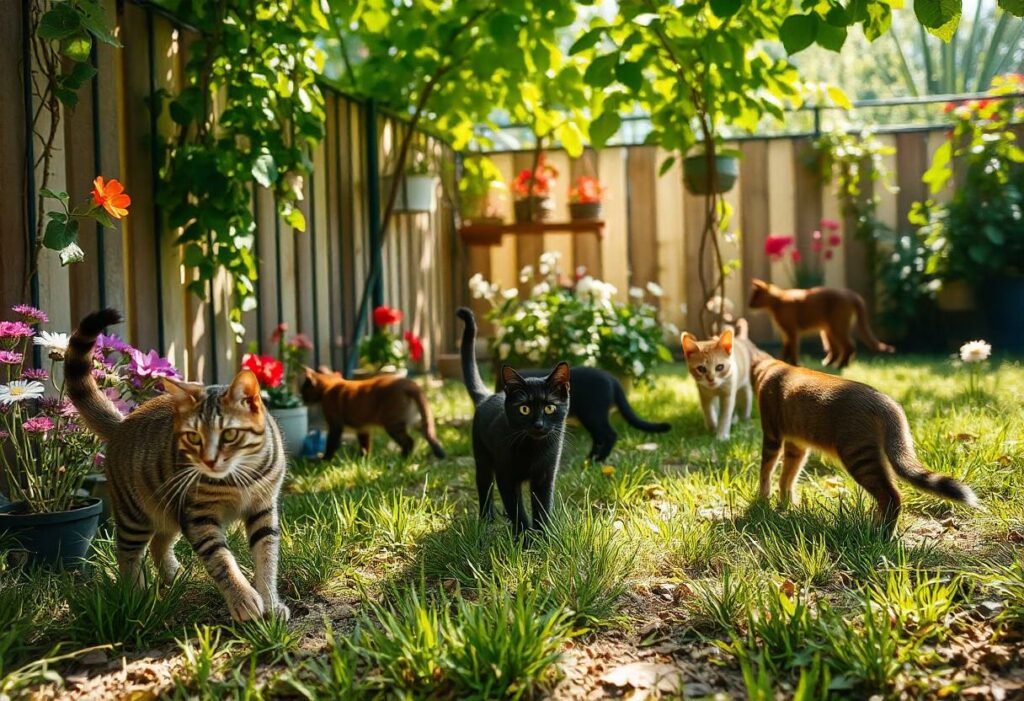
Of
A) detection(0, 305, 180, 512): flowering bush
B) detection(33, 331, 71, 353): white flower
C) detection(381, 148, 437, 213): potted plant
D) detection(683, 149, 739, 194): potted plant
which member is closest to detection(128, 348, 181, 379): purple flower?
detection(0, 305, 180, 512): flowering bush

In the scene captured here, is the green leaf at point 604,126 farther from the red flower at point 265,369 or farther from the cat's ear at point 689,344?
the red flower at point 265,369

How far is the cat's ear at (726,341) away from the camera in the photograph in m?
4.86

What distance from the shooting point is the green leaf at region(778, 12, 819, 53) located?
3.47 meters

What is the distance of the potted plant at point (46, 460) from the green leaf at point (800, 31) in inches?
106

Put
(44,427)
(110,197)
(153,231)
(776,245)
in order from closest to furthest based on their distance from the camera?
1. (44,427)
2. (110,197)
3. (153,231)
4. (776,245)

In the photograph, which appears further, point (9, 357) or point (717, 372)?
point (717, 372)

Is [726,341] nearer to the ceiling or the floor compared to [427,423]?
nearer to the ceiling

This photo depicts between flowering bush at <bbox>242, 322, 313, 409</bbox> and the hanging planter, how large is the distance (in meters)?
3.32

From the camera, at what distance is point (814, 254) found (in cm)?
955

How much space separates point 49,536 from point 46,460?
0.85ft

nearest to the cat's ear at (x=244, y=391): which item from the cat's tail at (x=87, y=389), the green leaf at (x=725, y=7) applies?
the cat's tail at (x=87, y=389)

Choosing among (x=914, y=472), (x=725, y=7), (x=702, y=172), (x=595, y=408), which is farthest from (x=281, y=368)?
(x=702, y=172)

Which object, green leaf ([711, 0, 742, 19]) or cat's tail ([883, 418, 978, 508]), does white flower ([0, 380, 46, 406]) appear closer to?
cat's tail ([883, 418, 978, 508])

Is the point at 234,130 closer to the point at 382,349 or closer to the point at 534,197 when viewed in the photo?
the point at 382,349
